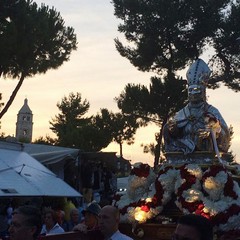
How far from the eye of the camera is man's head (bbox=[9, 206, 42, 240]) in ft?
12.3

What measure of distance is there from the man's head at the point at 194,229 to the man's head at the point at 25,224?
1.21 m

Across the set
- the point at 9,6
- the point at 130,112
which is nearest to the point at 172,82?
the point at 130,112

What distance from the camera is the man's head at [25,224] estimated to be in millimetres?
3762

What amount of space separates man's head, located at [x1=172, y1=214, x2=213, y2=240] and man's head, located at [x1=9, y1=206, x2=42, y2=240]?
1209 mm

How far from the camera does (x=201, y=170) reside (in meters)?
9.09

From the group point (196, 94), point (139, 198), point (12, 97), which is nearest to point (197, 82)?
point (196, 94)

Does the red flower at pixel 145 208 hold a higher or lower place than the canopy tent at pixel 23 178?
→ lower

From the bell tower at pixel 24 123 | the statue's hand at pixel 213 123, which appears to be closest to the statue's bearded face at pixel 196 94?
the statue's hand at pixel 213 123

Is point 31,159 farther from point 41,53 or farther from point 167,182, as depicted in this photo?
point 41,53

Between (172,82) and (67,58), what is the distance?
15.7 ft

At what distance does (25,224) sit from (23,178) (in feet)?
29.5

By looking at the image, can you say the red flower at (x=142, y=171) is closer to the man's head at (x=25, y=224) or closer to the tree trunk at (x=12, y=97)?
the man's head at (x=25, y=224)

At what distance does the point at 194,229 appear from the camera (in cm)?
288

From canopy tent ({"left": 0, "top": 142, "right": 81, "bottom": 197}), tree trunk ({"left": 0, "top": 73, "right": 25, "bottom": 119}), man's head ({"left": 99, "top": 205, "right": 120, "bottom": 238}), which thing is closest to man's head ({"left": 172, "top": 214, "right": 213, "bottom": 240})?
man's head ({"left": 99, "top": 205, "right": 120, "bottom": 238})
